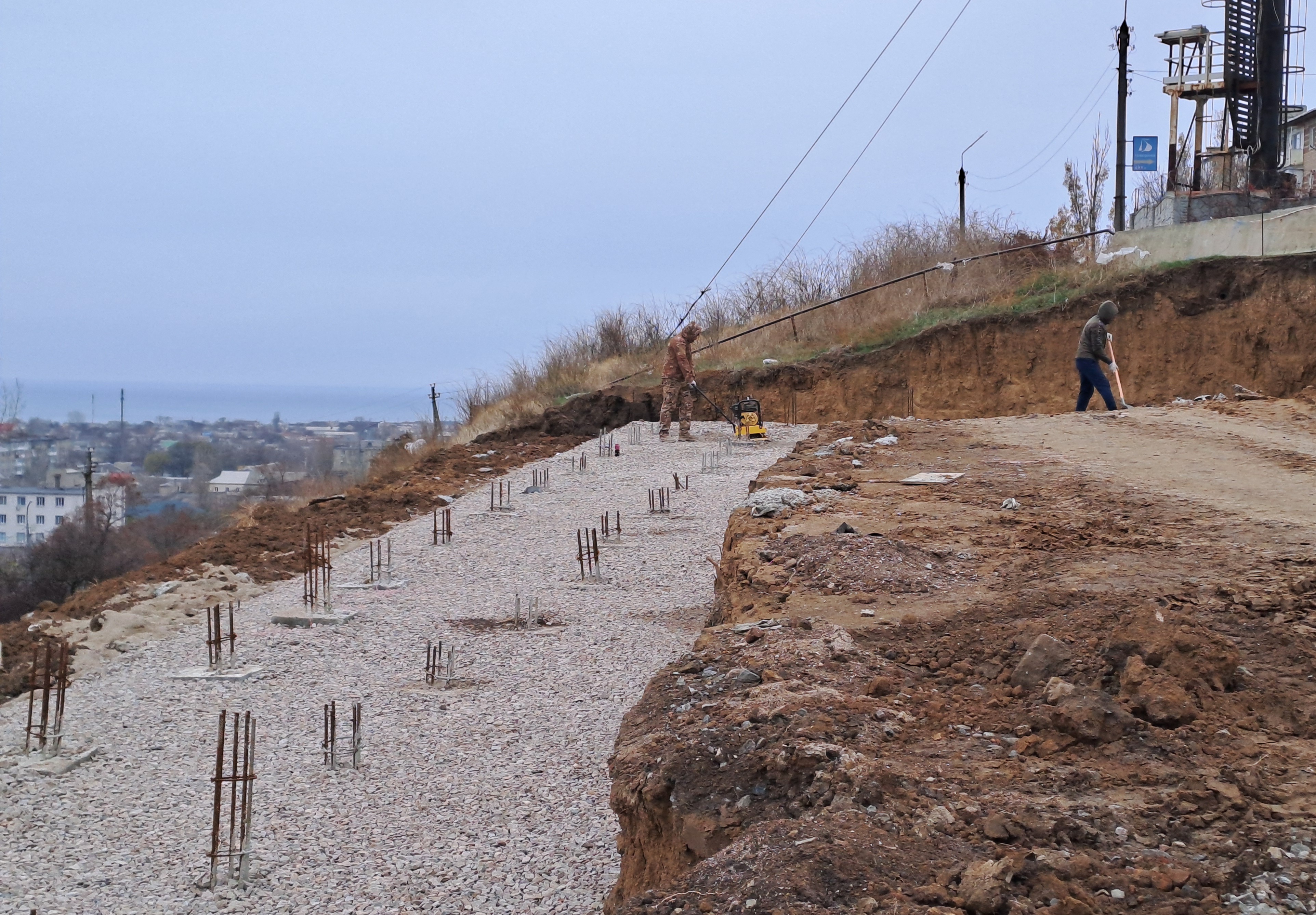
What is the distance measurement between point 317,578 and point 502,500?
4.73 meters

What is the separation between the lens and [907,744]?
3.56 metres

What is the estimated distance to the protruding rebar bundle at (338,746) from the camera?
225 inches

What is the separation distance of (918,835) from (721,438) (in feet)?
54.0

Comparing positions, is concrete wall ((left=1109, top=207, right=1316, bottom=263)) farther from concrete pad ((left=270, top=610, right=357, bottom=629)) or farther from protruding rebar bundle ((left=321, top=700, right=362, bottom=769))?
protruding rebar bundle ((left=321, top=700, right=362, bottom=769))

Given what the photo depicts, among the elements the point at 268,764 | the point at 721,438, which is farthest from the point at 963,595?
the point at 721,438

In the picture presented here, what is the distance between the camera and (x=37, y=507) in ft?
80.6

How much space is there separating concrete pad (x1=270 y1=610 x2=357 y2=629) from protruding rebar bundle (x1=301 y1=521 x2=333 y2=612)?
0.15 meters

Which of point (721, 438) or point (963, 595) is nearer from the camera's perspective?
point (963, 595)

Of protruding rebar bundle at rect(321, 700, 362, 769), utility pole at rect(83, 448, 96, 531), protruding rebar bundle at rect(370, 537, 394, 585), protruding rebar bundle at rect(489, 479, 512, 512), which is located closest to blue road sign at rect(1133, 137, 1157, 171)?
protruding rebar bundle at rect(489, 479, 512, 512)

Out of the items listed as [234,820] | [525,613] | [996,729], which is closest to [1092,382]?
[525,613]

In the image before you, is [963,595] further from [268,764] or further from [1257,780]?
[268,764]

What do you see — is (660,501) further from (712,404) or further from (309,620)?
(309,620)

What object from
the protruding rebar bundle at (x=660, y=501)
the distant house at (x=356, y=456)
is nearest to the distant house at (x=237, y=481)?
the distant house at (x=356, y=456)

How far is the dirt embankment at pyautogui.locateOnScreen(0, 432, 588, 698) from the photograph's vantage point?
951 cm
